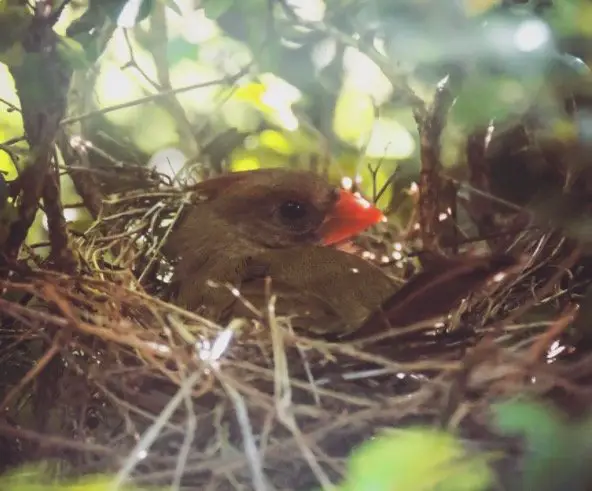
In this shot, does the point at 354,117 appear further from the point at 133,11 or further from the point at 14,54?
the point at 14,54

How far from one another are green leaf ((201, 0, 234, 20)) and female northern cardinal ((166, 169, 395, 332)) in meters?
0.36

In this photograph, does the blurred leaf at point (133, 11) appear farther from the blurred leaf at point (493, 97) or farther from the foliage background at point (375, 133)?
the blurred leaf at point (493, 97)

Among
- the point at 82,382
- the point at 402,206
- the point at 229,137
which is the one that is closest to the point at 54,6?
the point at 82,382

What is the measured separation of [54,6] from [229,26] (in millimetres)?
285

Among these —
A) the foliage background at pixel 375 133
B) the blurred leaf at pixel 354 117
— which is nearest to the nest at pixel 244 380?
the foliage background at pixel 375 133

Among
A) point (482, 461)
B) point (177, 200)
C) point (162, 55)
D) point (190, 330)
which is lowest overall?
point (482, 461)

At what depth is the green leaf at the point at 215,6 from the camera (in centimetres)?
107

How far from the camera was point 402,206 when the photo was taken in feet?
5.24

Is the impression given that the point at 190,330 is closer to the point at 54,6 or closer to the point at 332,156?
the point at 54,6

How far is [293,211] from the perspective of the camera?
1.49 meters

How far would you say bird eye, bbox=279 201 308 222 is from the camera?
4.85 feet

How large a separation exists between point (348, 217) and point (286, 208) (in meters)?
0.11

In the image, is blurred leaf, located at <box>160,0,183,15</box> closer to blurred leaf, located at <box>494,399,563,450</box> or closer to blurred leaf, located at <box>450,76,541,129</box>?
blurred leaf, located at <box>450,76,541,129</box>

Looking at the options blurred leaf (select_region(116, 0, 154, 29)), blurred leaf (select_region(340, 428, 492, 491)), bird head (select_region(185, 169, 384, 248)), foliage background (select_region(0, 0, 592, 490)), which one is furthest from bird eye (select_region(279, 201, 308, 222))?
blurred leaf (select_region(340, 428, 492, 491))
